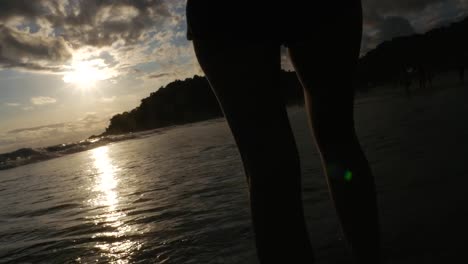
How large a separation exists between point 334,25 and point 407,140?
12.6 ft

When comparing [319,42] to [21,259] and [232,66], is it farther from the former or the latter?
[21,259]

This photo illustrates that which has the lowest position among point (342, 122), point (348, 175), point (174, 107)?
point (348, 175)

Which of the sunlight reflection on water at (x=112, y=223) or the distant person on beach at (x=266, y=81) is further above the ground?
the distant person on beach at (x=266, y=81)

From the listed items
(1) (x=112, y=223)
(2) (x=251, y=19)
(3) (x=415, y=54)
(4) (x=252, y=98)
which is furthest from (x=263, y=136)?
(3) (x=415, y=54)

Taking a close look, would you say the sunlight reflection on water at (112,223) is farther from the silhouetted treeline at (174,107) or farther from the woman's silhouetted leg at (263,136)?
the silhouetted treeline at (174,107)

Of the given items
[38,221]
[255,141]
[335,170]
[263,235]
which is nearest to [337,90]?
[335,170]

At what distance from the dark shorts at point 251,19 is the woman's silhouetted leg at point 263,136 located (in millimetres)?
33

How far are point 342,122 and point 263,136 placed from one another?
1.36 ft

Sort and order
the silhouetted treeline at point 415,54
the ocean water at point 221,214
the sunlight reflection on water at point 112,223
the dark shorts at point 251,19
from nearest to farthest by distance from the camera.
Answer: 1. the dark shorts at point 251,19
2. the ocean water at point 221,214
3. the sunlight reflection on water at point 112,223
4. the silhouetted treeline at point 415,54

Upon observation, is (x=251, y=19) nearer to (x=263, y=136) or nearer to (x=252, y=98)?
(x=252, y=98)

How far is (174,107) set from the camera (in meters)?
54.1

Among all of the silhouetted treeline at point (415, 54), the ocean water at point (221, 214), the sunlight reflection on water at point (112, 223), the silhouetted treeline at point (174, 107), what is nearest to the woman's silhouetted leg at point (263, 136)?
the ocean water at point (221, 214)

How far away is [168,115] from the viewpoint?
170 ft

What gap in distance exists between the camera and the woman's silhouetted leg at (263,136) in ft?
3.67
